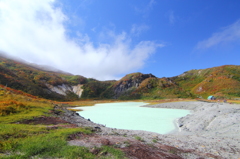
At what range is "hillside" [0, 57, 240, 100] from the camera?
9256 cm

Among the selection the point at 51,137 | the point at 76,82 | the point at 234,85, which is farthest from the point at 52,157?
the point at 76,82

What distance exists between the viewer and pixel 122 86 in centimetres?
16325

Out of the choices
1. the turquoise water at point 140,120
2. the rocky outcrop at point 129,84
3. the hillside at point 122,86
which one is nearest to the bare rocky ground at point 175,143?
the turquoise water at point 140,120

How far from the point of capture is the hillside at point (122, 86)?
92.6m

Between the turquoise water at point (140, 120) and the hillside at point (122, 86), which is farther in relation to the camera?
the hillside at point (122, 86)

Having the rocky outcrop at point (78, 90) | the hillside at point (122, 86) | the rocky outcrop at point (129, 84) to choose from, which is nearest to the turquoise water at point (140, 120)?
the hillside at point (122, 86)

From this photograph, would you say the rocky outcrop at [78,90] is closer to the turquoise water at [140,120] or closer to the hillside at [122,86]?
the hillside at [122,86]

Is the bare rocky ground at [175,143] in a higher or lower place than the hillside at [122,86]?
lower

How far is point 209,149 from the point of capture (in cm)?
1065

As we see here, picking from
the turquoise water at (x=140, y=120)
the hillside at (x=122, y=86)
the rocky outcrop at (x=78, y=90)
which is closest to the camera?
the turquoise water at (x=140, y=120)

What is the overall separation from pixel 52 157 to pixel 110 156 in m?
2.92

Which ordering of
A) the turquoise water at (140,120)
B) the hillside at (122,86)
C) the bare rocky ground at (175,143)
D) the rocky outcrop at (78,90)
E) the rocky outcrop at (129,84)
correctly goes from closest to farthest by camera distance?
1. the bare rocky ground at (175,143)
2. the turquoise water at (140,120)
3. the hillside at (122,86)
4. the rocky outcrop at (78,90)
5. the rocky outcrop at (129,84)

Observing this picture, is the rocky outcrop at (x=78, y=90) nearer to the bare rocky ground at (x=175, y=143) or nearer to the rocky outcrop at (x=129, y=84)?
the rocky outcrop at (x=129, y=84)

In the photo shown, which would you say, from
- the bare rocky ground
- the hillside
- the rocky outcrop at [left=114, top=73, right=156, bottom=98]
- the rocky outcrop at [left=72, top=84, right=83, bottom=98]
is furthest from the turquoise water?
the rocky outcrop at [left=72, top=84, right=83, bottom=98]
